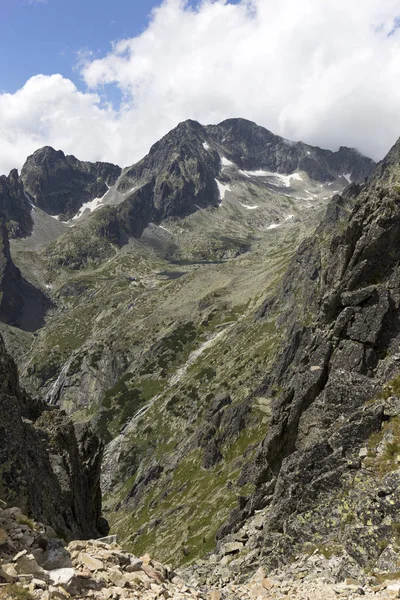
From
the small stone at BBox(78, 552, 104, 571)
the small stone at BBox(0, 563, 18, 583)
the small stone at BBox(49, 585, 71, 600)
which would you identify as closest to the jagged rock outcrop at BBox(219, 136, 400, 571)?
the small stone at BBox(78, 552, 104, 571)

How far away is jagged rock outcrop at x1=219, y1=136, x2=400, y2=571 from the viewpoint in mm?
21719

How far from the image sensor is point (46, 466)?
3706cm

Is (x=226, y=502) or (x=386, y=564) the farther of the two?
(x=226, y=502)

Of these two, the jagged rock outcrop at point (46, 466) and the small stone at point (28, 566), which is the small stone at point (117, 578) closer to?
the small stone at point (28, 566)

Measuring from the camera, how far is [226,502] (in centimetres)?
8106

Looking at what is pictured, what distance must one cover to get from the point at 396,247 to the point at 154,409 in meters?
145

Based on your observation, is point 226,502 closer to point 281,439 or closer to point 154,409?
point 281,439

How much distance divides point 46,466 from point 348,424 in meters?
26.4

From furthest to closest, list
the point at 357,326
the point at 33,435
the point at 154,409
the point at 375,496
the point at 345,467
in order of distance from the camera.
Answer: the point at 154,409 → the point at 33,435 → the point at 357,326 → the point at 345,467 → the point at 375,496

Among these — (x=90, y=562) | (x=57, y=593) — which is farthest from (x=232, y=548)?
(x=57, y=593)

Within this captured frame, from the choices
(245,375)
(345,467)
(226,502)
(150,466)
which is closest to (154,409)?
(150,466)

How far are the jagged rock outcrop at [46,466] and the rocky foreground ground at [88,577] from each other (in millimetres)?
8674

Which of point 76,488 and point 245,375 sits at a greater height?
point 245,375

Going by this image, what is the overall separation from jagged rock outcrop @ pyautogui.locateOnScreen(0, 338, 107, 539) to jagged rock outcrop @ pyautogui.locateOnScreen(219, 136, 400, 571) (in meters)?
15.5
